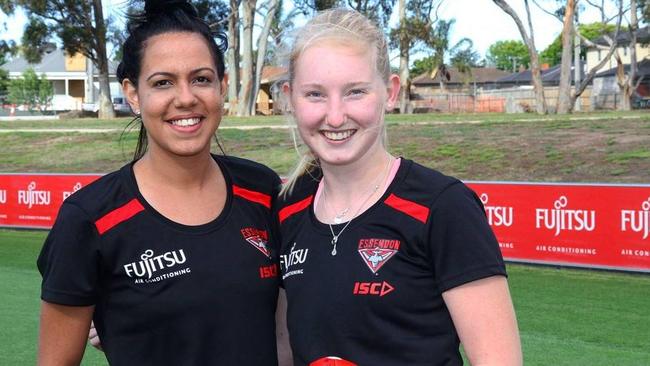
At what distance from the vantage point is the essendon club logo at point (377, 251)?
231 cm

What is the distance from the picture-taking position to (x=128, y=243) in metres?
2.68

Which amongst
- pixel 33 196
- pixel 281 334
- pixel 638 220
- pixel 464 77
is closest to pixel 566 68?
pixel 33 196

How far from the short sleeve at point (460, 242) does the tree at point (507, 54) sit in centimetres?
14796

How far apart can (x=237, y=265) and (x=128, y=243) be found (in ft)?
1.05

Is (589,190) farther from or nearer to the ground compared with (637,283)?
farther from the ground

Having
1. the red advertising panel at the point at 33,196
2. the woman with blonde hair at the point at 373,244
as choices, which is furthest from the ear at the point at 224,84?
the red advertising panel at the point at 33,196

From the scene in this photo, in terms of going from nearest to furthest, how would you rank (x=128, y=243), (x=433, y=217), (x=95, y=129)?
(x=433, y=217) < (x=128, y=243) < (x=95, y=129)

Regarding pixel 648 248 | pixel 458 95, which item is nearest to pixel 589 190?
pixel 648 248

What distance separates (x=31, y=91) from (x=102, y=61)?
123ft

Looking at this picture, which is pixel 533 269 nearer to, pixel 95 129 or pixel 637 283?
pixel 637 283

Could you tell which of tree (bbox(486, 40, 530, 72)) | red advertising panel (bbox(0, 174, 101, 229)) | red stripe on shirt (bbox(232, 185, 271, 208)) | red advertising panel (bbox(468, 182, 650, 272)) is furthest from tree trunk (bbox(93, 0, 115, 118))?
tree (bbox(486, 40, 530, 72))

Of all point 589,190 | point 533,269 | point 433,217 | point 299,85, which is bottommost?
point 533,269

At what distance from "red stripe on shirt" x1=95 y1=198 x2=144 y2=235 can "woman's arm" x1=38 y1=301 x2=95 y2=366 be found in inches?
9.4

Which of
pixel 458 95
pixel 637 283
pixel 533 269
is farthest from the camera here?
pixel 458 95
